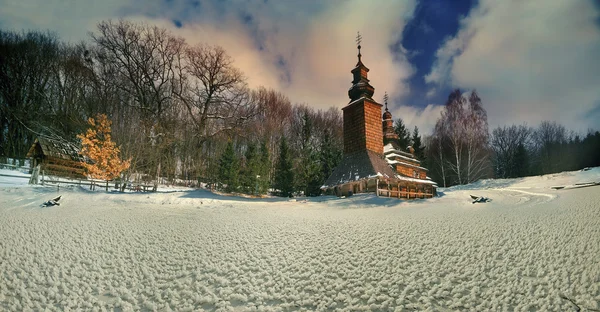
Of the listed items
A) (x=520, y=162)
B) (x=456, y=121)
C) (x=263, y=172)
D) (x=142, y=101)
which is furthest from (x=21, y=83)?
(x=520, y=162)

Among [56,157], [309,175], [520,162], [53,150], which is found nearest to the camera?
[53,150]

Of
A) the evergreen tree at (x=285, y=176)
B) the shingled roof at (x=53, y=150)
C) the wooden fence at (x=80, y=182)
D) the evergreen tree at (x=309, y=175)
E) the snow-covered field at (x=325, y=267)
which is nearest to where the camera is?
the snow-covered field at (x=325, y=267)

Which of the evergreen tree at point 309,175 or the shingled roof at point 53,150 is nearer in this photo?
the shingled roof at point 53,150

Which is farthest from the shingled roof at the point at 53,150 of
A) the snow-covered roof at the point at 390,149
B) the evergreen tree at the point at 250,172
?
the snow-covered roof at the point at 390,149

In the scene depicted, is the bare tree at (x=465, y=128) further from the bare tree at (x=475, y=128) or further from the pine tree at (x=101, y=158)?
the pine tree at (x=101, y=158)

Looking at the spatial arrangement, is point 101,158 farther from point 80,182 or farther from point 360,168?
point 360,168

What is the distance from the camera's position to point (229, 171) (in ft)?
60.5

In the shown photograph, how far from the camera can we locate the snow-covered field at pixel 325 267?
6.22ft

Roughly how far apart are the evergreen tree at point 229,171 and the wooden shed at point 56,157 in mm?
7866

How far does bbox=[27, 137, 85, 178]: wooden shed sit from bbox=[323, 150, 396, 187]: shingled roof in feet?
47.0

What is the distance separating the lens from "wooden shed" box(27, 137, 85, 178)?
1446 centimetres

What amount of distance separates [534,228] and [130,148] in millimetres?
16727

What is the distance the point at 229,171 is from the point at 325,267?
16.7m

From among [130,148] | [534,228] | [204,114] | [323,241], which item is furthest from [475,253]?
[204,114]
